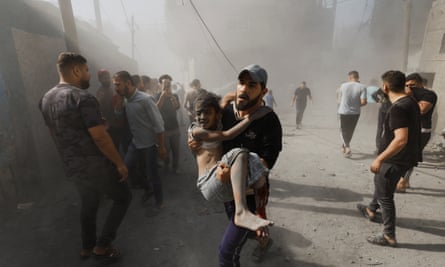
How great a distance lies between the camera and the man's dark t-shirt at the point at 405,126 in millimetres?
2705

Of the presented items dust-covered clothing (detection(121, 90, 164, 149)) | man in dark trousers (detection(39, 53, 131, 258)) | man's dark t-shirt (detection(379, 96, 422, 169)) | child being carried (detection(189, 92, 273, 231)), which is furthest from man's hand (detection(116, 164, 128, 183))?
man's dark t-shirt (detection(379, 96, 422, 169))

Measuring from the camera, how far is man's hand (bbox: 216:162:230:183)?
1.76 m

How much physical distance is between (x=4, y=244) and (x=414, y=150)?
5.25 meters

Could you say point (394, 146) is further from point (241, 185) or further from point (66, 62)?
point (66, 62)

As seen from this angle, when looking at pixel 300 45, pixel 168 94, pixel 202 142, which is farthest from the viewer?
pixel 300 45

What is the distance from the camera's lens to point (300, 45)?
92.2 ft

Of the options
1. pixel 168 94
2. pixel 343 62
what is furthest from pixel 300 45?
pixel 168 94

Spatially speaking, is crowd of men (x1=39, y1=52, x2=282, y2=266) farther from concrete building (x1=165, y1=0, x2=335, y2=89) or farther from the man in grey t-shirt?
concrete building (x1=165, y1=0, x2=335, y2=89)

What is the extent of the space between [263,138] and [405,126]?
185 centimetres

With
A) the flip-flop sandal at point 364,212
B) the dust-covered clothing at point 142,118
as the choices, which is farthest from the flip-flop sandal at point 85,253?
the flip-flop sandal at point 364,212

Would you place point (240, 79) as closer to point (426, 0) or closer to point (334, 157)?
point (334, 157)

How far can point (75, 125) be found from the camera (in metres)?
2.41

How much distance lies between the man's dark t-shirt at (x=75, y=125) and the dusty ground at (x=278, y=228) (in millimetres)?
1208

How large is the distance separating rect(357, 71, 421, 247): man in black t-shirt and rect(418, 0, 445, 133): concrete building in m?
7.29
